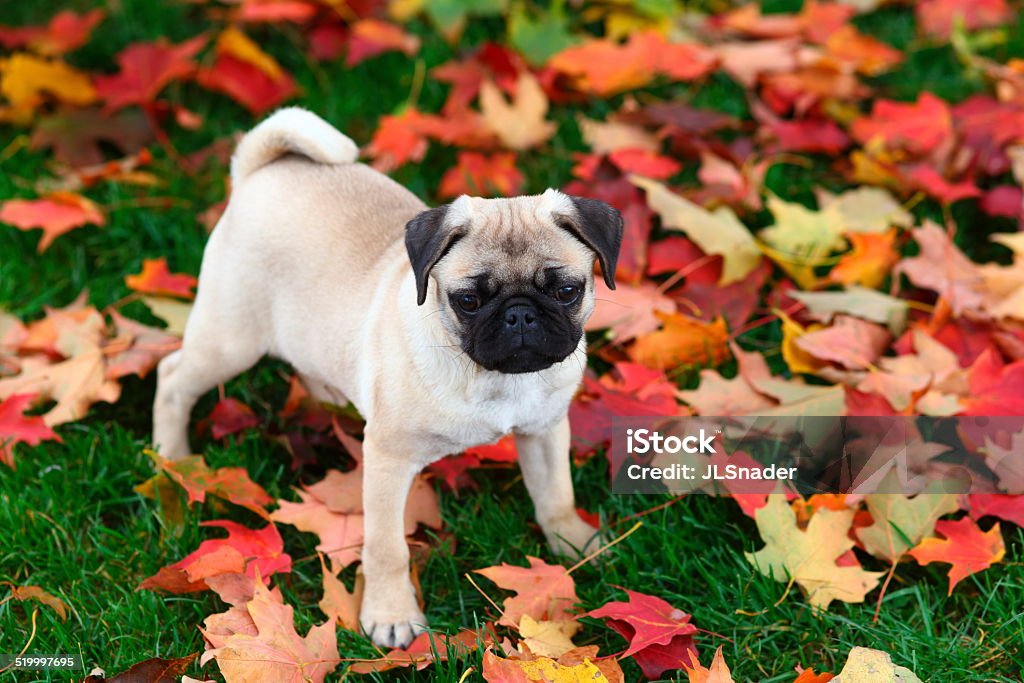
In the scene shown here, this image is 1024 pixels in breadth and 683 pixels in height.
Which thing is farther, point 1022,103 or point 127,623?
point 1022,103

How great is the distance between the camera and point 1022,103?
496cm

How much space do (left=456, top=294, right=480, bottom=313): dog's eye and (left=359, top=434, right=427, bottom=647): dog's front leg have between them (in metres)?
0.50

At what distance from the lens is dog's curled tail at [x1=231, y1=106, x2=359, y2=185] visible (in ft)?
11.5

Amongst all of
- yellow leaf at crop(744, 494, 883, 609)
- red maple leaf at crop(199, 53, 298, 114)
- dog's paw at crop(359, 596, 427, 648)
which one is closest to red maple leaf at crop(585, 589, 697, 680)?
→ yellow leaf at crop(744, 494, 883, 609)

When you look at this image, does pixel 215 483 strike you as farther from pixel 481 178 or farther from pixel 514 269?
pixel 481 178

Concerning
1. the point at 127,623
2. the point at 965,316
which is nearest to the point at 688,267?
the point at 965,316

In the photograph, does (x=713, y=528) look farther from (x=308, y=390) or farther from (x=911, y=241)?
(x=911, y=241)

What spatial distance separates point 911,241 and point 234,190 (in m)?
2.82

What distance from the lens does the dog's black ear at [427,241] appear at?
2.73 m

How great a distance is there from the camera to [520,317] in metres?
2.72

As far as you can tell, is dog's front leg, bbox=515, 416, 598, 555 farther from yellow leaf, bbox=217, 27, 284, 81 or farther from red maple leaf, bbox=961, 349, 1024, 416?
yellow leaf, bbox=217, 27, 284, 81

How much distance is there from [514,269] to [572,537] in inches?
40.6

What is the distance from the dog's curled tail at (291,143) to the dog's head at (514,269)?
84 centimetres

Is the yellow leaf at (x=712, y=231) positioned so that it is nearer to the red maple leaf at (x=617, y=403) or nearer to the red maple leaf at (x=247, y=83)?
the red maple leaf at (x=617, y=403)
